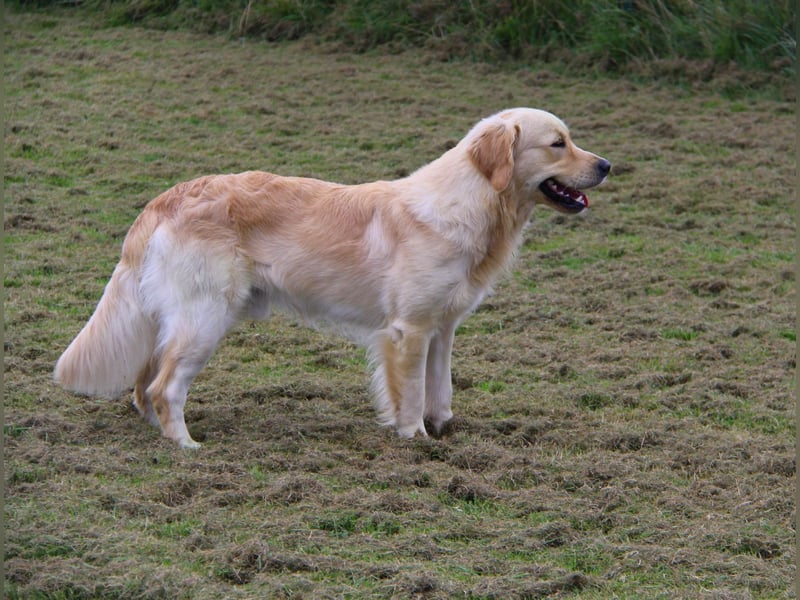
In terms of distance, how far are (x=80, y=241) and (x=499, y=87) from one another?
4.95 meters

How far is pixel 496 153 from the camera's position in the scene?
16.5ft

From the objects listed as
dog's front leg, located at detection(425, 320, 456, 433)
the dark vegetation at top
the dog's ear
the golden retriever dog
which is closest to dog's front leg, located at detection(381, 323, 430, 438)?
the golden retriever dog

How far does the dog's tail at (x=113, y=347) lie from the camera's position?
499 cm

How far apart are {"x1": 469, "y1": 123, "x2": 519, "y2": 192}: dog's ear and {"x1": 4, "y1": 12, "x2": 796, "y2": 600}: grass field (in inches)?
44.3

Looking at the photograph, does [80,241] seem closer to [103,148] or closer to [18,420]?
[103,148]

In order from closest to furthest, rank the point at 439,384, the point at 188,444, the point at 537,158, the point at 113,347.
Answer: the point at 188,444, the point at 113,347, the point at 537,158, the point at 439,384

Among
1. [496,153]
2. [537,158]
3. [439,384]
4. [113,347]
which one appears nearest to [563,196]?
[537,158]

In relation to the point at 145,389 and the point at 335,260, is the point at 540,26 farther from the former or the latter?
the point at 145,389

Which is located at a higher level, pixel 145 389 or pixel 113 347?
pixel 113 347

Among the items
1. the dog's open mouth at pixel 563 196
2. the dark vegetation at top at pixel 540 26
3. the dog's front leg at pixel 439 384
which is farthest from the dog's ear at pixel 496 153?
the dark vegetation at top at pixel 540 26

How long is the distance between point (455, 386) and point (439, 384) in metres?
0.54

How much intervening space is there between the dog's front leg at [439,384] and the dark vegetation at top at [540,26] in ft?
22.3

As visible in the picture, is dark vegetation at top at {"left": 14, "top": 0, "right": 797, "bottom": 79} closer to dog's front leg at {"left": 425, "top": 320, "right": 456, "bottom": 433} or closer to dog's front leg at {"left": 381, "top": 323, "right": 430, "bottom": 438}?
dog's front leg at {"left": 425, "top": 320, "right": 456, "bottom": 433}

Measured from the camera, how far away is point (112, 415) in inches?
205
